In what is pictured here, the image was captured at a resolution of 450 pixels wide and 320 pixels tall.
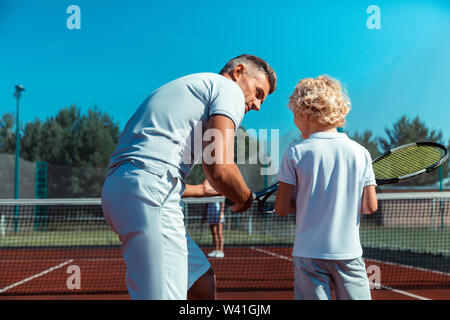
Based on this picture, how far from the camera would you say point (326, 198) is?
177 cm

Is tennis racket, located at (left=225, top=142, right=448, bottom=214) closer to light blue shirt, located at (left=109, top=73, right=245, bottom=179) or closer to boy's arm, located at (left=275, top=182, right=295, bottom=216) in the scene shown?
boy's arm, located at (left=275, top=182, right=295, bottom=216)

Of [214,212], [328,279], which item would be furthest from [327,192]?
[214,212]

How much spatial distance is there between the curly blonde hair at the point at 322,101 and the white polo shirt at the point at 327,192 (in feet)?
0.28

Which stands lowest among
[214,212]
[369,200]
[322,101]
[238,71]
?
[214,212]

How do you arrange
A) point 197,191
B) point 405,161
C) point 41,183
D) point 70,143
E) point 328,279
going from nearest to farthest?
1. point 328,279
2. point 197,191
3. point 405,161
4. point 41,183
5. point 70,143

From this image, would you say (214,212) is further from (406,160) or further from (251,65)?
(251,65)

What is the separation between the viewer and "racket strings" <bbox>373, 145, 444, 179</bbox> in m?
2.56

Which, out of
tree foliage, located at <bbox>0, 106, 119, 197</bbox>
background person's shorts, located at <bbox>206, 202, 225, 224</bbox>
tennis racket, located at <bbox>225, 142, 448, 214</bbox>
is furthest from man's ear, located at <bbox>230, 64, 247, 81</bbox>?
tree foliage, located at <bbox>0, 106, 119, 197</bbox>

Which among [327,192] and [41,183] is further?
[41,183]

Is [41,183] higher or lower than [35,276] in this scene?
higher

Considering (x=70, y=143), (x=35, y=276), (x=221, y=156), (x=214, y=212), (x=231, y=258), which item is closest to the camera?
(x=221, y=156)

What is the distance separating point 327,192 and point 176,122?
611 mm
